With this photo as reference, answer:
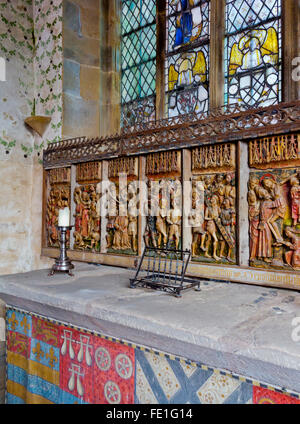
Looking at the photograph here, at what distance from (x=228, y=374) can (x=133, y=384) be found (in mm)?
815

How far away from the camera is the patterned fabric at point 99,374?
79.2 inches

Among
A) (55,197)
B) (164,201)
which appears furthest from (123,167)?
(55,197)

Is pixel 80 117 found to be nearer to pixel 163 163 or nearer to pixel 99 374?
pixel 163 163

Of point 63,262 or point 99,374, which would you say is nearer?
point 99,374

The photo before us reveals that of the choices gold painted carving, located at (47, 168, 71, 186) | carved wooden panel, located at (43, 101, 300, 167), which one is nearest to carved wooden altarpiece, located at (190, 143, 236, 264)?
carved wooden panel, located at (43, 101, 300, 167)

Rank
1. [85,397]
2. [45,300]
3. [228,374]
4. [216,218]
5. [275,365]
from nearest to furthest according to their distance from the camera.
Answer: [275,365]
[228,374]
[85,397]
[45,300]
[216,218]

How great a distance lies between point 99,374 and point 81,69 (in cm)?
486

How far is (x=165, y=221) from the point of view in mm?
3957

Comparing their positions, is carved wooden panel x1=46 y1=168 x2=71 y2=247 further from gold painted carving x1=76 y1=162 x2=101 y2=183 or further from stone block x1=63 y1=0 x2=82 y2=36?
stone block x1=63 y1=0 x2=82 y2=36

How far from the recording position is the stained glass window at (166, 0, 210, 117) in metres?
4.84

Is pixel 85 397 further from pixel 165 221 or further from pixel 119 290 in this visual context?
pixel 165 221

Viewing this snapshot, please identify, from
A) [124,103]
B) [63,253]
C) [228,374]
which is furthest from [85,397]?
[124,103]

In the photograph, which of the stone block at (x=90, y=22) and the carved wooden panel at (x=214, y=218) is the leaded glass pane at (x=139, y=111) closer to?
the stone block at (x=90, y=22)

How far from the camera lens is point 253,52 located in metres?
4.36
